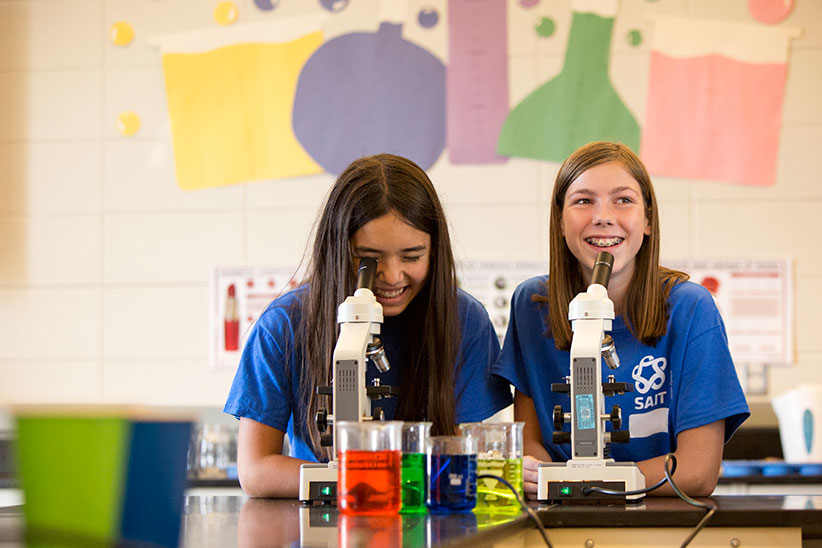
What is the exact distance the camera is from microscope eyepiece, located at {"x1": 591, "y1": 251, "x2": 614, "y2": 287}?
5.63ft

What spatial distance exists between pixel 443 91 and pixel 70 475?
299 centimetres

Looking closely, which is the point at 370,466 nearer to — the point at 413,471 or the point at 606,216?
the point at 413,471

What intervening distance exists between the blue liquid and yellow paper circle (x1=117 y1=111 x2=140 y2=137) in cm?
270

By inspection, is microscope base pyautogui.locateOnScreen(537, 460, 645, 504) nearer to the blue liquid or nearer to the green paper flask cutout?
the blue liquid

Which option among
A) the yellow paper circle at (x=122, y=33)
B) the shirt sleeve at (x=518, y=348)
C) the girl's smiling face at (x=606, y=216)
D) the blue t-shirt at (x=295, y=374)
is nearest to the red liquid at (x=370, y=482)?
the blue t-shirt at (x=295, y=374)

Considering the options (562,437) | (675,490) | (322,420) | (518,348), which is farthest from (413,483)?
(518,348)

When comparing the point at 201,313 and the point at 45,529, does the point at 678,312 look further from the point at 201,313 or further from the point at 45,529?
the point at 201,313

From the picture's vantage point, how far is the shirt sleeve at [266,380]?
72.0 inches

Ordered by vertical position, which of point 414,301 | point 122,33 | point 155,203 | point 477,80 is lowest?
point 414,301

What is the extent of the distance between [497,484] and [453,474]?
94 mm

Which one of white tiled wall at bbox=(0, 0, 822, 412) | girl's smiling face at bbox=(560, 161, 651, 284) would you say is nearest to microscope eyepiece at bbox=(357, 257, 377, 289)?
girl's smiling face at bbox=(560, 161, 651, 284)

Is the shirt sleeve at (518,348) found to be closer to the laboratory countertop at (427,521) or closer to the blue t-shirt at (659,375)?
the blue t-shirt at (659,375)

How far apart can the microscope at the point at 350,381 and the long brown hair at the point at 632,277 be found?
0.43 m

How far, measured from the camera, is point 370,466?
1.36 metres
